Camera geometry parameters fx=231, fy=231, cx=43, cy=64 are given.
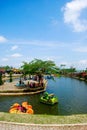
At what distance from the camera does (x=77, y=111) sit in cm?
2098

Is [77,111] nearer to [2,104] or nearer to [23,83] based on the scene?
[2,104]

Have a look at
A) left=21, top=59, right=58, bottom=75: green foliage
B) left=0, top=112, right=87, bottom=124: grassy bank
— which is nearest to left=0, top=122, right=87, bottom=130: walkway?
left=0, top=112, right=87, bottom=124: grassy bank

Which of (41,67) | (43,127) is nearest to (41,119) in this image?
(43,127)

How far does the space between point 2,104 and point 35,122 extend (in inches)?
572

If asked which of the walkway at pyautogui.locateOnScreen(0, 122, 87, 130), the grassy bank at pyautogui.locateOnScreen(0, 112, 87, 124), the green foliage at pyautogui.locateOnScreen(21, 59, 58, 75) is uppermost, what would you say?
the green foliage at pyautogui.locateOnScreen(21, 59, 58, 75)

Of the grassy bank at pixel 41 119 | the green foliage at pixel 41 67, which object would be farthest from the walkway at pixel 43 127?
the green foliage at pixel 41 67

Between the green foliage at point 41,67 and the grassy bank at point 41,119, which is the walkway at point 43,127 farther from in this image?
the green foliage at point 41,67

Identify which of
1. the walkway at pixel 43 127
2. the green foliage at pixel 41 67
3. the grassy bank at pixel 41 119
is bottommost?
the walkway at pixel 43 127

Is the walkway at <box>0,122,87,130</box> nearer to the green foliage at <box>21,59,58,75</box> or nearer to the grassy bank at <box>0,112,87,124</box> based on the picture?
the grassy bank at <box>0,112,87,124</box>

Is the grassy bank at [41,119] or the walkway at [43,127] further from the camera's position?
the grassy bank at [41,119]

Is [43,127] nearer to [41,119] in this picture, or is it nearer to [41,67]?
[41,119]

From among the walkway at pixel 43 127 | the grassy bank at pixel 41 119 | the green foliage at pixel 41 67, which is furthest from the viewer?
the green foliage at pixel 41 67

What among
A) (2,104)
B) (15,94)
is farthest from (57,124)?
(15,94)

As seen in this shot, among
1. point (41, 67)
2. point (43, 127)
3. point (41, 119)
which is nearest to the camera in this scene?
point (43, 127)
